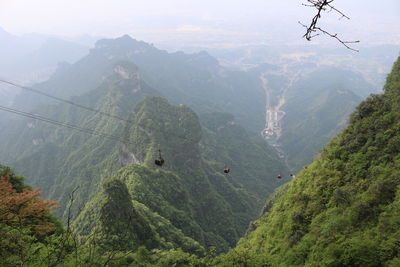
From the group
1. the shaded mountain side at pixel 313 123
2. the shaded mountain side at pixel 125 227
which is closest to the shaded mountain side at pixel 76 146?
the shaded mountain side at pixel 125 227

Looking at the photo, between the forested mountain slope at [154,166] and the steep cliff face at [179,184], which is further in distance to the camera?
the steep cliff face at [179,184]

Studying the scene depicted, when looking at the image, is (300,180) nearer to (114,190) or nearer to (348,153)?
(348,153)

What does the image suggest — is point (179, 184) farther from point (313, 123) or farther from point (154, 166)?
point (313, 123)

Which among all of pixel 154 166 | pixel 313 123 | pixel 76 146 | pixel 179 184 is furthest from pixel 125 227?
pixel 313 123

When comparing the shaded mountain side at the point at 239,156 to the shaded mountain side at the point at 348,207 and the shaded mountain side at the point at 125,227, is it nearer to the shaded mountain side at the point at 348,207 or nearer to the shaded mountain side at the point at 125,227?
the shaded mountain side at the point at 125,227

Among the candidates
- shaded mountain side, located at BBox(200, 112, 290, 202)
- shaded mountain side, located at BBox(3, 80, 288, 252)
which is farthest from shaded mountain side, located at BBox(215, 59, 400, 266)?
shaded mountain side, located at BBox(200, 112, 290, 202)

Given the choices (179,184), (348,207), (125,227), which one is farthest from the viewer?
(179,184)

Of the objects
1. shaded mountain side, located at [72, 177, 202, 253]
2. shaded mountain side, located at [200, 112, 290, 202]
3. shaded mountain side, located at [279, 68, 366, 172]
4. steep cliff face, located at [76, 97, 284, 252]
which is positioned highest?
shaded mountain side, located at [279, 68, 366, 172]

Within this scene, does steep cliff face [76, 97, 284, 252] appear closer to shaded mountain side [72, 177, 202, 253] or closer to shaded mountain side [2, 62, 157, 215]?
shaded mountain side [72, 177, 202, 253]
